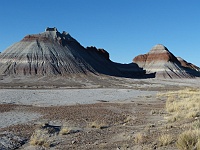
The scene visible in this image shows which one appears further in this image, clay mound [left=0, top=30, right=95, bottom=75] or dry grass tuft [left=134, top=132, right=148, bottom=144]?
clay mound [left=0, top=30, right=95, bottom=75]

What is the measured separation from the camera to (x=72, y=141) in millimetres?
11234

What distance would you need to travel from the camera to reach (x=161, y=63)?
434ft

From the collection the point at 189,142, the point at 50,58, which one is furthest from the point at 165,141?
the point at 50,58

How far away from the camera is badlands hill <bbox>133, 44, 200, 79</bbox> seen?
12309 cm

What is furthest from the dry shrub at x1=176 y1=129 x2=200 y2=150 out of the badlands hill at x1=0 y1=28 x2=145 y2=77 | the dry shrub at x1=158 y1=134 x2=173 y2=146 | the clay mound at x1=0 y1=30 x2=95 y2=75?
the clay mound at x1=0 y1=30 x2=95 y2=75

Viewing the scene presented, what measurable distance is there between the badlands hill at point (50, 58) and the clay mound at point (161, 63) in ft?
73.7

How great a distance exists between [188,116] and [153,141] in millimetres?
5238

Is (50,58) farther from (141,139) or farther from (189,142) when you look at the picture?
(189,142)

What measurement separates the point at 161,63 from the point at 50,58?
53.4m

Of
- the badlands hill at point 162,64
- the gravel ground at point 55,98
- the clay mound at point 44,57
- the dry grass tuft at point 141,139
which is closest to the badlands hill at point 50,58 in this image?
the clay mound at point 44,57

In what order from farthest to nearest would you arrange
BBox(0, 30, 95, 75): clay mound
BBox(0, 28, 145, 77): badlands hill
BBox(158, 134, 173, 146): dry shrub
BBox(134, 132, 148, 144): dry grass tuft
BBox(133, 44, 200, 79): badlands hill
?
BBox(133, 44, 200, 79): badlands hill, BBox(0, 30, 95, 75): clay mound, BBox(0, 28, 145, 77): badlands hill, BBox(134, 132, 148, 144): dry grass tuft, BBox(158, 134, 173, 146): dry shrub

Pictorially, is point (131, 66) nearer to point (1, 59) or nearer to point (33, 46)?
point (33, 46)

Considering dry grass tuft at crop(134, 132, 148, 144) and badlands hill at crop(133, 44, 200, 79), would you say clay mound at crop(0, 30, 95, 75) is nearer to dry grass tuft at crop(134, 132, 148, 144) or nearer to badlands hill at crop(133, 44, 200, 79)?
badlands hill at crop(133, 44, 200, 79)

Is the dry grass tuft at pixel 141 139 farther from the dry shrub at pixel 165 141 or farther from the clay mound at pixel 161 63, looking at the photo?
the clay mound at pixel 161 63
